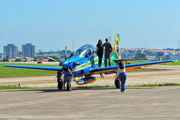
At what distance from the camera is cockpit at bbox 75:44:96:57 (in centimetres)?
2148

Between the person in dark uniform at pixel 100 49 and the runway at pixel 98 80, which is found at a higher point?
the person in dark uniform at pixel 100 49

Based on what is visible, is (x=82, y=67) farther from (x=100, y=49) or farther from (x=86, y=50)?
(x=100, y=49)

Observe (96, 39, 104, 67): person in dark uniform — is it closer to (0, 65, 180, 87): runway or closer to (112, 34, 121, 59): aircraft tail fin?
(112, 34, 121, 59): aircraft tail fin

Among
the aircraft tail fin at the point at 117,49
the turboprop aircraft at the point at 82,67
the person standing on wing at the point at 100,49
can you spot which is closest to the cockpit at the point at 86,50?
the turboprop aircraft at the point at 82,67

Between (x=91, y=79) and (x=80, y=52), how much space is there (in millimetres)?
2235

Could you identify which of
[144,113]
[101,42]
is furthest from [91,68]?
[144,113]

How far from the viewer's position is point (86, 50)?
21.9m

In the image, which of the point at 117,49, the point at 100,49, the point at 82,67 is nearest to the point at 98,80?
the point at 117,49

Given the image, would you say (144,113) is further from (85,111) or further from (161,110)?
(85,111)

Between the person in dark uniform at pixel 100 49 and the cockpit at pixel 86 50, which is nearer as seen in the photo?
the cockpit at pixel 86 50

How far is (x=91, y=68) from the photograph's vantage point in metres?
22.4

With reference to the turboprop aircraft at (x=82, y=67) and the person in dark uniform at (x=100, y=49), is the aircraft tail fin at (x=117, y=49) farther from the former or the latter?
the turboprop aircraft at (x=82, y=67)

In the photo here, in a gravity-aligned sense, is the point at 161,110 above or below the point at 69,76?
below

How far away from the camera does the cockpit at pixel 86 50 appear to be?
70.5 feet
